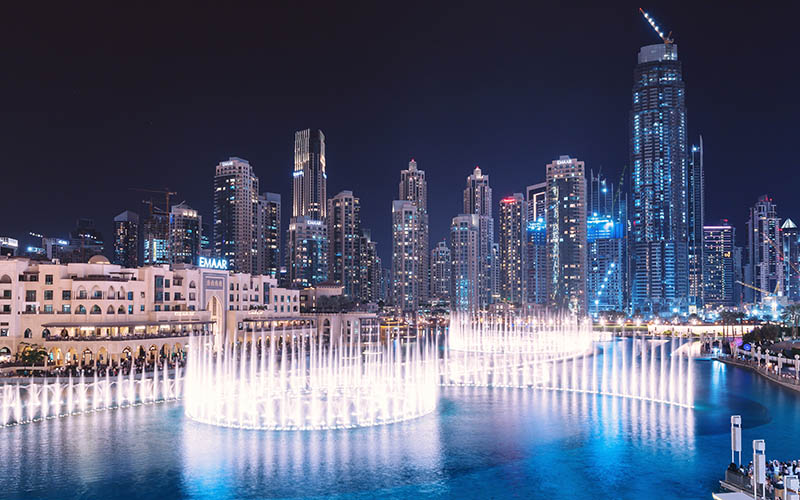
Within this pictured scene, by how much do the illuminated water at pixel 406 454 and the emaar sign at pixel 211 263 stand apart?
1664 inches

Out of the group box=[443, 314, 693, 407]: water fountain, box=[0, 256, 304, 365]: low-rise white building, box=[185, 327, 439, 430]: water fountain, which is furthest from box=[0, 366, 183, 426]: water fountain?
box=[443, 314, 693, 407]: water fountain

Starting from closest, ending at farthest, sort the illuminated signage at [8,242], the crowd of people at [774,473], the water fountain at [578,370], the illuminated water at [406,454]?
the crowd of people at [774,473] → the illuminated water at [406,454] → the water fountain at [578,370] → the illuminated signage at [8,242]

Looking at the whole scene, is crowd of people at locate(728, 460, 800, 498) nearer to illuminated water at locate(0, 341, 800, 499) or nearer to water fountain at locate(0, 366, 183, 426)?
illuminated water at locate(0, 341, 800, 499)

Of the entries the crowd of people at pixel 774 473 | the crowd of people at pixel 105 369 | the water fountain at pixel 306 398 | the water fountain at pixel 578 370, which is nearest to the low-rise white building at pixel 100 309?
the crowd of people at pixel 105 369

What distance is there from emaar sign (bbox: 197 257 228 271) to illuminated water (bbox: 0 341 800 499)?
139 ft

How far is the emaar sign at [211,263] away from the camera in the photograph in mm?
82312

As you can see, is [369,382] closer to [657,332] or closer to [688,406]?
[688,406]

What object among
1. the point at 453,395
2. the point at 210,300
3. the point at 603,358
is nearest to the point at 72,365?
the point at 210,300

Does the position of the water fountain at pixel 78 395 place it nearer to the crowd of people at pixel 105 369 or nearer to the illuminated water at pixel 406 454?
the crowd of people at pixel 105 369

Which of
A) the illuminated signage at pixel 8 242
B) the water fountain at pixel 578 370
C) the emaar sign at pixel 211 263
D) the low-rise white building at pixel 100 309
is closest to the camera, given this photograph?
the water fountain at pixel 578 370

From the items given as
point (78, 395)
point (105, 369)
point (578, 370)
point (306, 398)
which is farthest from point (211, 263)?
point (578, 370)

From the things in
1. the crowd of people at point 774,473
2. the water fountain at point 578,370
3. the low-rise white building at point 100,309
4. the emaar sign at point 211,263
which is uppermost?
the emaar sign at point 211,263

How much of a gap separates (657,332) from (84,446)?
12381 cm

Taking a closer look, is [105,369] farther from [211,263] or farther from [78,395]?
[211,263]
